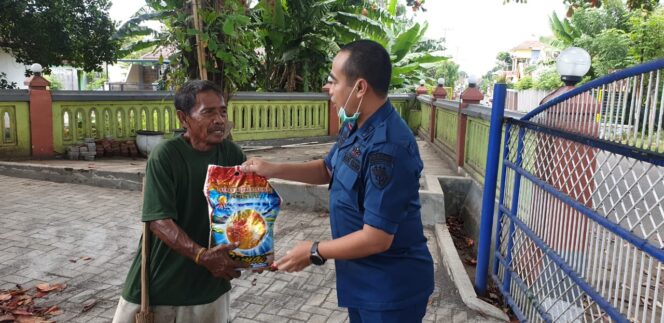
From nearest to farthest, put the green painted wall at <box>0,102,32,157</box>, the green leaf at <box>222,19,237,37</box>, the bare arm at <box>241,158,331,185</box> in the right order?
the bare arm at <box>241,158,331,185</box> → the green leaf at <box>222,19,237,37</box> → the green painted wall at <box>0,102,32,157</box>

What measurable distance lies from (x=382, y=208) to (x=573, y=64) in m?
2.04

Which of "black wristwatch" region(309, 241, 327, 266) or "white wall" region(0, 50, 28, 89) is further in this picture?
"white wall" region(0, 50, 28, 89)

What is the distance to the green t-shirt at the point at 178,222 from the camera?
2064 mm

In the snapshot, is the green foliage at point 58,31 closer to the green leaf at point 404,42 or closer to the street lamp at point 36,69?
the street lamp at point 36,69

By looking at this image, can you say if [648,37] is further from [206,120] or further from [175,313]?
[175,313]

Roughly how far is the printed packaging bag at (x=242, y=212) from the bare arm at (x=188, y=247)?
5cm

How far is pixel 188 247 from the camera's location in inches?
77.7

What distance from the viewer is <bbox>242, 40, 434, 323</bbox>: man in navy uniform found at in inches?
68.1

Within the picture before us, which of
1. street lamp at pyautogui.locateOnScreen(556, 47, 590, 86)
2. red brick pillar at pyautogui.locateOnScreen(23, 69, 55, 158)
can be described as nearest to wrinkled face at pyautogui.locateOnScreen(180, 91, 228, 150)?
street lamp at pyautogui.locateOnScreen(556, 47, 590, 86)

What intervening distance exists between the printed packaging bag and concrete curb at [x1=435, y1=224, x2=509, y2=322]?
2002mm

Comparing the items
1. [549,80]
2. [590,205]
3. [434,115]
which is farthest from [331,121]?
[549,80]

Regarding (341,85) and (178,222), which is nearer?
(341,85)

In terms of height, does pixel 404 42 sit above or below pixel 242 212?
above

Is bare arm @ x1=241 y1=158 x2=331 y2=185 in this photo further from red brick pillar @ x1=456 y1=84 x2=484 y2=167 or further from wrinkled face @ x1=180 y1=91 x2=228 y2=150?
red brick pillar @ x1=456 y1=84 x2=484 y2=167
